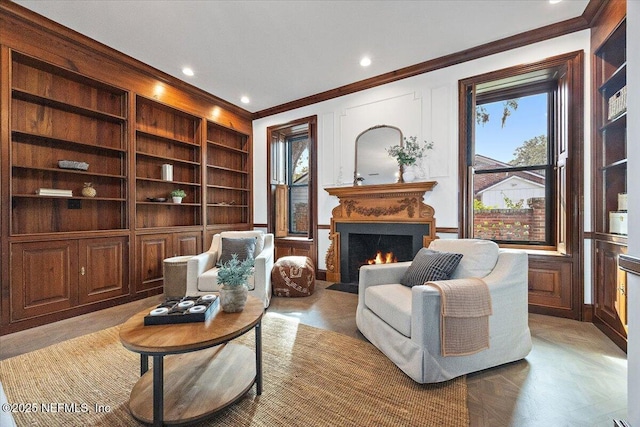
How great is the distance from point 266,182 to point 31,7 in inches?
132

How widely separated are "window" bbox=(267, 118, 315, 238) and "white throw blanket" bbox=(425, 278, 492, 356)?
335 centimetres

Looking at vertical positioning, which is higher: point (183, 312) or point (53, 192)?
point (53, 192)

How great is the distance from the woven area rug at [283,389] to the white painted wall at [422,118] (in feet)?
7.38

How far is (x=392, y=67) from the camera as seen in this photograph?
3.69 meters

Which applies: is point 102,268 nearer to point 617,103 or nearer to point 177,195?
point 177,195

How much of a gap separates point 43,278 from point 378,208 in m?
3.84

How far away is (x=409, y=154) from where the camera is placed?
A: 12.1ft

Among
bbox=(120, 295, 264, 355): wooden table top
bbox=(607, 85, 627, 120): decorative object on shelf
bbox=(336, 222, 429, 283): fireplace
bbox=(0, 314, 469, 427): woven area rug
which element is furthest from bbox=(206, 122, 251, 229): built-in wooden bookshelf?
bbox=(607, 85, 627, 120): decorative object on shelf

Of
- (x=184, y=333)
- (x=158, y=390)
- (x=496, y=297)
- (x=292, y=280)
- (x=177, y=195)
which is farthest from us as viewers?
(x=177, y=195)

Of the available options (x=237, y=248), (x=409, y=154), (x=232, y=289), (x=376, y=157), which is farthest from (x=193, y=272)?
(x=409, y=154)

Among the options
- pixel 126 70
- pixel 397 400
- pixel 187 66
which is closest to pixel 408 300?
pixel 397 400

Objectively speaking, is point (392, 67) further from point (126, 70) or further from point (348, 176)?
point (126, 70)

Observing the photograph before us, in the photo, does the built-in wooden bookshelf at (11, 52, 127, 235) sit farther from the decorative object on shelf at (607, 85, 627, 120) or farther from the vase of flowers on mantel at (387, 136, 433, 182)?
the decorative object on shelf at (607, 85, 627, 120)

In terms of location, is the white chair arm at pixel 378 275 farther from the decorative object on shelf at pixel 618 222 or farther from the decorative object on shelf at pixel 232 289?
the decorative object on shelf at pixel 618 222
